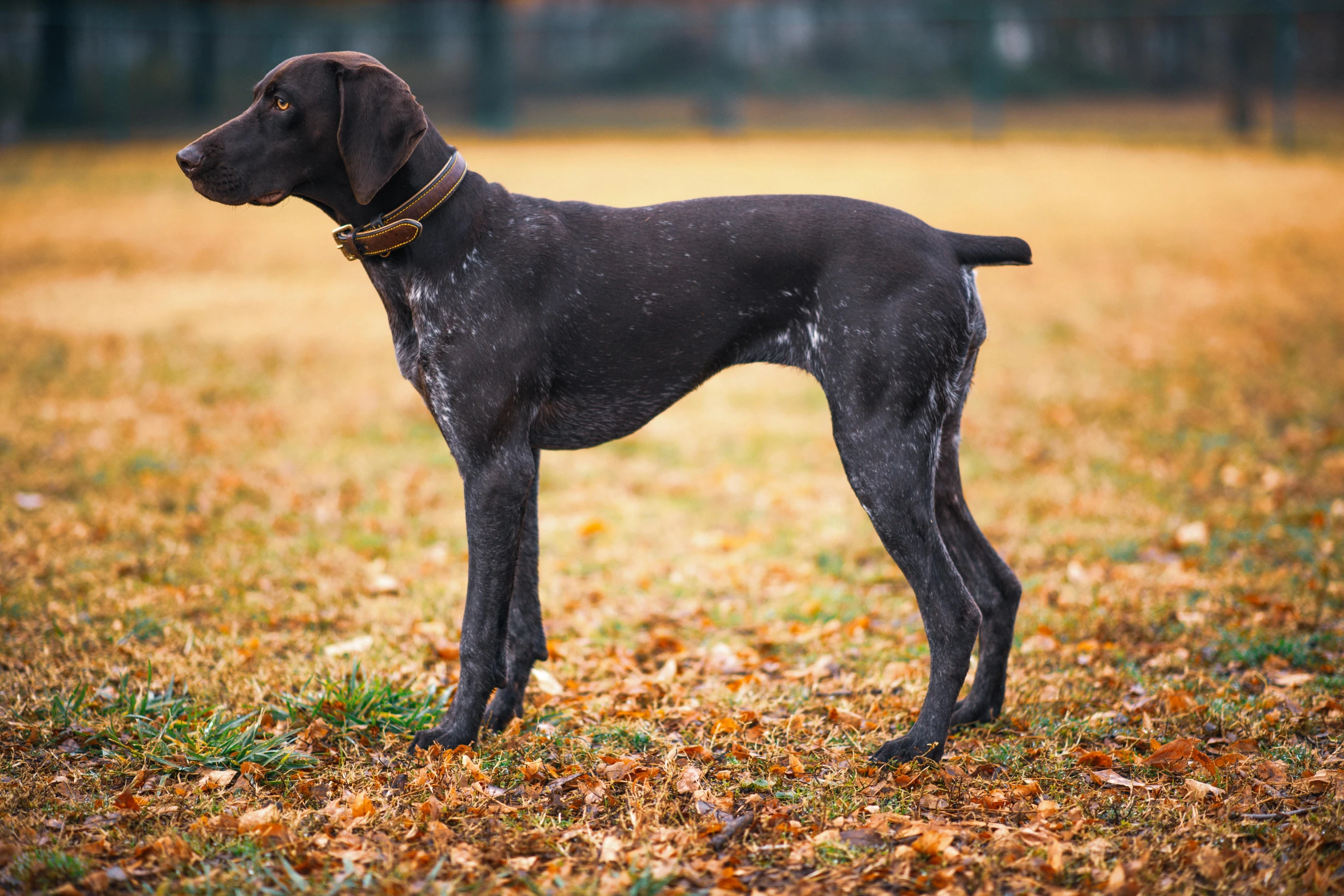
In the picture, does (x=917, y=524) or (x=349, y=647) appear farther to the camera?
(x=349, y=647)

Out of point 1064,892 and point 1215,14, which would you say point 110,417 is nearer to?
point 1064,892

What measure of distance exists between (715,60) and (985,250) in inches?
897

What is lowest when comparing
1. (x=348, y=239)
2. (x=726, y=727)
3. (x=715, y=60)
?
(x=726, y=727)

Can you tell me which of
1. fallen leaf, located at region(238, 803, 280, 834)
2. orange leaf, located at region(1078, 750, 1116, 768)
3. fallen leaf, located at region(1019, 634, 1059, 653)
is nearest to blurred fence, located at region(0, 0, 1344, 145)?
fallen leaf, located at region(1019, 634, 1059, 653)

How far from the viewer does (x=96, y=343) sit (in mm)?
11672

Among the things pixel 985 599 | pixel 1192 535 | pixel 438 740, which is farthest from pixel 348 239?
pixel 1192 535

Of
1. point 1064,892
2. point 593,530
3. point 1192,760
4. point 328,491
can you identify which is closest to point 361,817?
point 1064,892

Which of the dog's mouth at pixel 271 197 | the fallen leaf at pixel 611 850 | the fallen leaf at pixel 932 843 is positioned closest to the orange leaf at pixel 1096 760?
the fallen leaf at pixel 932 843

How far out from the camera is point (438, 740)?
156 inches

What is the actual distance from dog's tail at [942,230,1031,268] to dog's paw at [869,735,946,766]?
1.77 meters

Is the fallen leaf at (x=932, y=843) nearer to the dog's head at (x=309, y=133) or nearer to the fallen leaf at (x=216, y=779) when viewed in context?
the fallen leaf at (x=216, y=779)

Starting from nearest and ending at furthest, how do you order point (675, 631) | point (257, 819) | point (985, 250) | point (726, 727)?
point (257, 819)
point (985, 250)
point (726, 727)
point (675, 631)

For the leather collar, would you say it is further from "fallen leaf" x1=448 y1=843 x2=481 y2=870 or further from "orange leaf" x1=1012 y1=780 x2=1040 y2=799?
"orange leaf" x1=1012 y1=780 x2=1040 y2=799

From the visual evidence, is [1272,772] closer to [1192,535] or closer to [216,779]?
[1192,535]
